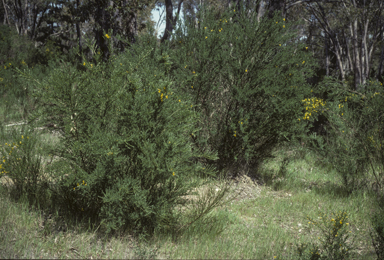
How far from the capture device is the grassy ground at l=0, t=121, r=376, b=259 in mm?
2863

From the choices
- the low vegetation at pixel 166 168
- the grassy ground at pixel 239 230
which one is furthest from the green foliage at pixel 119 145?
the grassy ground at pixel 239 230

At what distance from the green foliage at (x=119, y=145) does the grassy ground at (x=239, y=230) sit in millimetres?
215

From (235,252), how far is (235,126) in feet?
8.76

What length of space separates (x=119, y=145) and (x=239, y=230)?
194 cm

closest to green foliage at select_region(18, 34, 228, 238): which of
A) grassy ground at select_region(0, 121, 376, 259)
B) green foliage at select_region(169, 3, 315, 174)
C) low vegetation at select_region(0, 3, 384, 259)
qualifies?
low vegetation at select_region(0, 3, 384, 259)

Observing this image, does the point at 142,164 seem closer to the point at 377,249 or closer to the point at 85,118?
the point at 85,118

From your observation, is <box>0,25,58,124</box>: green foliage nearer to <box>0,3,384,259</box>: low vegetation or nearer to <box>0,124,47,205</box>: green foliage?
<box>0,124,47,205</box>: green foliage

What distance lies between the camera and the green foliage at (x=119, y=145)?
Result: 9.81 feet

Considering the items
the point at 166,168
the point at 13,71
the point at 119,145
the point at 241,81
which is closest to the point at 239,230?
the point at 166,168

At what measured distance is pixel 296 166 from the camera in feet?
24.5

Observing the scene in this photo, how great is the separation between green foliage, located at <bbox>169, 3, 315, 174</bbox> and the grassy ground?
94 cm

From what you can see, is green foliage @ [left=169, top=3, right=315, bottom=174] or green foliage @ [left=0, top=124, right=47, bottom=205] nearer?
green foliage @ [left=0, top=124, right=47, bottom=205]

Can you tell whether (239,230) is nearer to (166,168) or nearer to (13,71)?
(166,168)

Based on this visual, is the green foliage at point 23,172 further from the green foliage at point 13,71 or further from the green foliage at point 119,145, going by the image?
the green foliage at point 13,71
